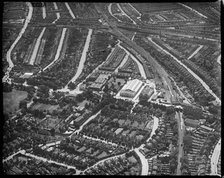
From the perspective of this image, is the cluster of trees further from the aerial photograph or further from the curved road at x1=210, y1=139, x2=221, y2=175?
the curved road at x1=210, y1=139, x2=221, y2=175

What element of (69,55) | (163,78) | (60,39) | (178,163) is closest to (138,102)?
(163,78)

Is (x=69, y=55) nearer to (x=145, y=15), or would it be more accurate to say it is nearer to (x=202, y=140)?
(x=145, y=15)

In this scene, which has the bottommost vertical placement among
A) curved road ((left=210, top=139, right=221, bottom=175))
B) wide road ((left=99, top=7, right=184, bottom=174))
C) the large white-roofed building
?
curved road ((left=210, top=139, right=221, bottom=175))

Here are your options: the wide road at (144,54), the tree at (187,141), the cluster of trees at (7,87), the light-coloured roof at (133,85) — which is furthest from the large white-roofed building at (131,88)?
the cluster of trees at (7,87)

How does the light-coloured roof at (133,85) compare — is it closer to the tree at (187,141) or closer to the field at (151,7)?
the tree at (187,141)

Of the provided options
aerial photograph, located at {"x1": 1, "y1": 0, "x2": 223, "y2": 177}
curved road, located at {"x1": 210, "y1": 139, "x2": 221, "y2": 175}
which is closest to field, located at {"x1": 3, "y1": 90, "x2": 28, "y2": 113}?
aerial photograph, located at {"x1": 1, "y1": 0, "x2": 223, "y2": 177}

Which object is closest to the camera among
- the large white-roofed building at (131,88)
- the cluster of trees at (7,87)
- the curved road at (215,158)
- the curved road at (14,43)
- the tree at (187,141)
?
the curved road at (215,158)
